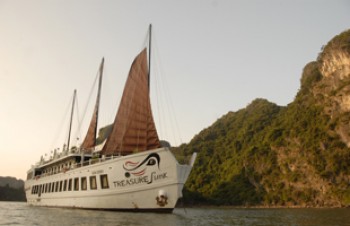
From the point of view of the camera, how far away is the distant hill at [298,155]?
7675cm

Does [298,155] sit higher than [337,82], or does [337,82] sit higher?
[337,82]

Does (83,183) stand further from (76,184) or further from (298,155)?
(298,155)

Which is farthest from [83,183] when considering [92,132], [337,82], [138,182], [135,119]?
[337,82]

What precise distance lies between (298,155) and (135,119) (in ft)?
212

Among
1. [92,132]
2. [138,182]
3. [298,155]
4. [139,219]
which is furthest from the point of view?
[298,155]

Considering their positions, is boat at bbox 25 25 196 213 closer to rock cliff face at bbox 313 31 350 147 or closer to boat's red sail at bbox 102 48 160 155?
boat's red sail at bbox 102 48 160 155

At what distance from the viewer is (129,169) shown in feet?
88.6

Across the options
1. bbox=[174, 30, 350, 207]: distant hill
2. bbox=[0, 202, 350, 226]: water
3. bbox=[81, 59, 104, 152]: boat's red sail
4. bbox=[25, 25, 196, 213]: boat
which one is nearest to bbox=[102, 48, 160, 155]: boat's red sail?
bbox=[25, 25, 196, 213]: boat

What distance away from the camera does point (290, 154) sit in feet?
289

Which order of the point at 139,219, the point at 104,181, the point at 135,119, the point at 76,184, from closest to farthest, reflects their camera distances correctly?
the point at 139,219
the point at 104,181
the point at 135,119
the point at 76,184

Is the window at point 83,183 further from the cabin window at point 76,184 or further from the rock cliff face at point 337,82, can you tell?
the rock cliff face at point 337,82

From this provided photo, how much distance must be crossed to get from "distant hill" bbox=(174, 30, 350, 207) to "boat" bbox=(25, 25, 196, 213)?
52.4 meters

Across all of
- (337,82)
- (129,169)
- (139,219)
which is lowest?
(139,219)

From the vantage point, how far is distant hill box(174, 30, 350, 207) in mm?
76750
